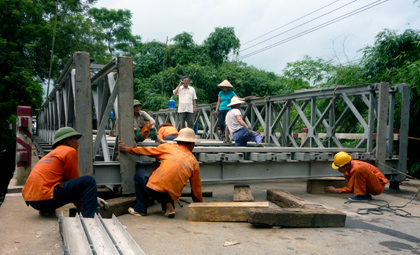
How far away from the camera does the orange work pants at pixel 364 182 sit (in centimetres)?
608

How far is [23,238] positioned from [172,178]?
1.82m

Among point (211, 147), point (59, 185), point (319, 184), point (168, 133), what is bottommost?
point (319, 184)

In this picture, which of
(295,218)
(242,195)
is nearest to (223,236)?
(295,218)

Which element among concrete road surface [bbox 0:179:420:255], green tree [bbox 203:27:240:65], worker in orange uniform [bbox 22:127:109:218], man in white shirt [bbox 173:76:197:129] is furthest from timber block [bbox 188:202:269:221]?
green tree [bbox 203:27:240:65]

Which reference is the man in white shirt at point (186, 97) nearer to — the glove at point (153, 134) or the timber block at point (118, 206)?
the glove at point (153, 134)

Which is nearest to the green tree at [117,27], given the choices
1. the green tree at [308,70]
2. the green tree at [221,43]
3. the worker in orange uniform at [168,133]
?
the green tree at [221,43]

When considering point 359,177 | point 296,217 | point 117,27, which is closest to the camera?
point 296,217

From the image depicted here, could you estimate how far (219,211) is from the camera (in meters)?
4.68

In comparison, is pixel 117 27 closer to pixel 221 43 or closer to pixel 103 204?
pixel 221 43

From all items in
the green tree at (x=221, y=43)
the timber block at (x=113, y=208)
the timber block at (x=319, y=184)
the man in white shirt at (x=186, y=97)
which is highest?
the green tree at (x=221, y=43)

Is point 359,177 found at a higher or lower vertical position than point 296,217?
higher

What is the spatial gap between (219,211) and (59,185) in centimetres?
202

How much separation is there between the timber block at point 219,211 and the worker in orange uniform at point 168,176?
33 centimetres

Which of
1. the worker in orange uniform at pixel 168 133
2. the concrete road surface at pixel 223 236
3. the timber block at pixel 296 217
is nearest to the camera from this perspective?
the concrete road surface at pixel 223 236
